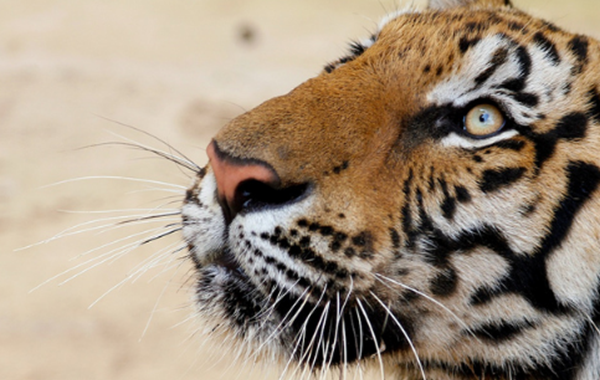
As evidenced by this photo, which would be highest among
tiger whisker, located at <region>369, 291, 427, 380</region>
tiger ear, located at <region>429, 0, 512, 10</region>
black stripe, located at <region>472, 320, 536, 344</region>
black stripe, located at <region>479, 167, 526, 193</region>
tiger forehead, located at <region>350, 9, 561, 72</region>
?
tiger ear, located at <region>429, 0, 512, 10</region>

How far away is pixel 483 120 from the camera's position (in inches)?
74.3

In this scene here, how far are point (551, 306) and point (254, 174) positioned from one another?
2.63 ft

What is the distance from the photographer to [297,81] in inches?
323

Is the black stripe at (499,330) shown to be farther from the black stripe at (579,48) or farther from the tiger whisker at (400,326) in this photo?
the black stripe at (579,48)

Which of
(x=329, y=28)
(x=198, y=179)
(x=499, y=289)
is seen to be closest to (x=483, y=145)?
(x=499, y=289)

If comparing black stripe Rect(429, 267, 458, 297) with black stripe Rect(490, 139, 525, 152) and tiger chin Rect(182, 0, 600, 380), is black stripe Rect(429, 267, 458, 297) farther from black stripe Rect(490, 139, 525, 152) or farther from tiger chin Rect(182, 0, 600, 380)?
black stripe Rect(490, 139, 525, 152)

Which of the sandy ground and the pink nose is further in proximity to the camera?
the sandy ground

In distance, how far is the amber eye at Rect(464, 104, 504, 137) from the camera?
1.87m

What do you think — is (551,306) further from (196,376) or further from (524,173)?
(196,376)

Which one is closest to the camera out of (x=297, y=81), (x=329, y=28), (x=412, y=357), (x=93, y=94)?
(x=412, y=357)

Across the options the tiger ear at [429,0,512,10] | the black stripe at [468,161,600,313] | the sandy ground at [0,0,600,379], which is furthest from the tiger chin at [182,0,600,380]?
the tiger ear at [429,0,512,10]

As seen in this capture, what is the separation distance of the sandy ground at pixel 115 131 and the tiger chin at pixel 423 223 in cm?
26

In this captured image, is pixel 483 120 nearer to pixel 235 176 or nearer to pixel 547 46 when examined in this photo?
pixel 547 46

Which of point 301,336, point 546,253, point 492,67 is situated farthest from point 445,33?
point 301,336
